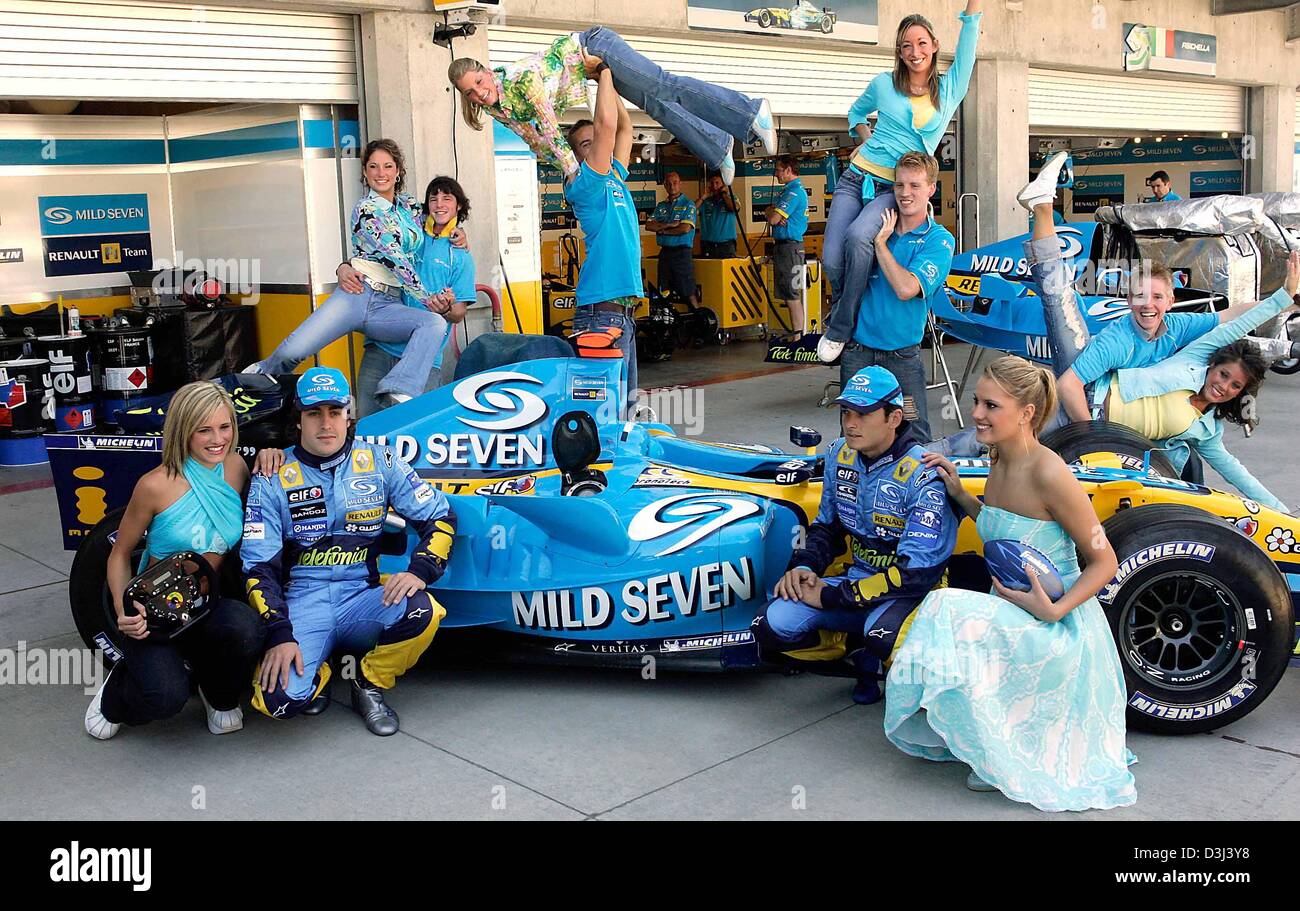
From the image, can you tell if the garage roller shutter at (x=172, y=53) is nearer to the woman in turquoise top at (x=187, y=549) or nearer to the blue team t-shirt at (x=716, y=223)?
the woman in turquoise top at (x=187, y=549)

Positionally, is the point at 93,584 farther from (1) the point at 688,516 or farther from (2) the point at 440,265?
(2) the point at 440,265

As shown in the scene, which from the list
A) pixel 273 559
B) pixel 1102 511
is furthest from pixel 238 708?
pixel 1102 511

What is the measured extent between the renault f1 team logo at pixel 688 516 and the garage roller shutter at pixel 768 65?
22.8 feet

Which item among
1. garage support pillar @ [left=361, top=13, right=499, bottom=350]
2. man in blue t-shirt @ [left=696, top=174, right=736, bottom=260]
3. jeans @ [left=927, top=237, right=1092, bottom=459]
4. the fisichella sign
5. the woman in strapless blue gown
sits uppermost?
the fisichella sign

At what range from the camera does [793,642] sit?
4.34 metres

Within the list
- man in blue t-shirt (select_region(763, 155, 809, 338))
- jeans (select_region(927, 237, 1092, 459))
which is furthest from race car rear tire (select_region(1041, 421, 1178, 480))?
man in blue t-shirt (select_region(763, 155, 809, 338))

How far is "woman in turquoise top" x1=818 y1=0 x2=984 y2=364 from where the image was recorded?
6.40m

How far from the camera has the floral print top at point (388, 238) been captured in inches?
275

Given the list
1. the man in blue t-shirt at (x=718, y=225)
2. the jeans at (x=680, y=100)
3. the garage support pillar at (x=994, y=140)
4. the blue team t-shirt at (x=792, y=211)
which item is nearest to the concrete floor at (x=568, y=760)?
the jeans at (x=680, y=100)

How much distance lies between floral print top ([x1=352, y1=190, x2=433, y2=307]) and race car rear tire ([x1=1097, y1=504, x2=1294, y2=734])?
163 inches

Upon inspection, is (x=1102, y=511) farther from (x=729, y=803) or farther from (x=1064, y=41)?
(x=1064, y=41)

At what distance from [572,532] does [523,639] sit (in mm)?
460

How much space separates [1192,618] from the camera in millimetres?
Result: 4156

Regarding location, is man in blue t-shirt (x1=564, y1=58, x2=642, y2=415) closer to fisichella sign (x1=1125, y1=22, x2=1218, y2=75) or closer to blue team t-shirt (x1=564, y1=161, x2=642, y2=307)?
blue team t-shirt (x1=564, y1=161, x2=642, y2=307)
